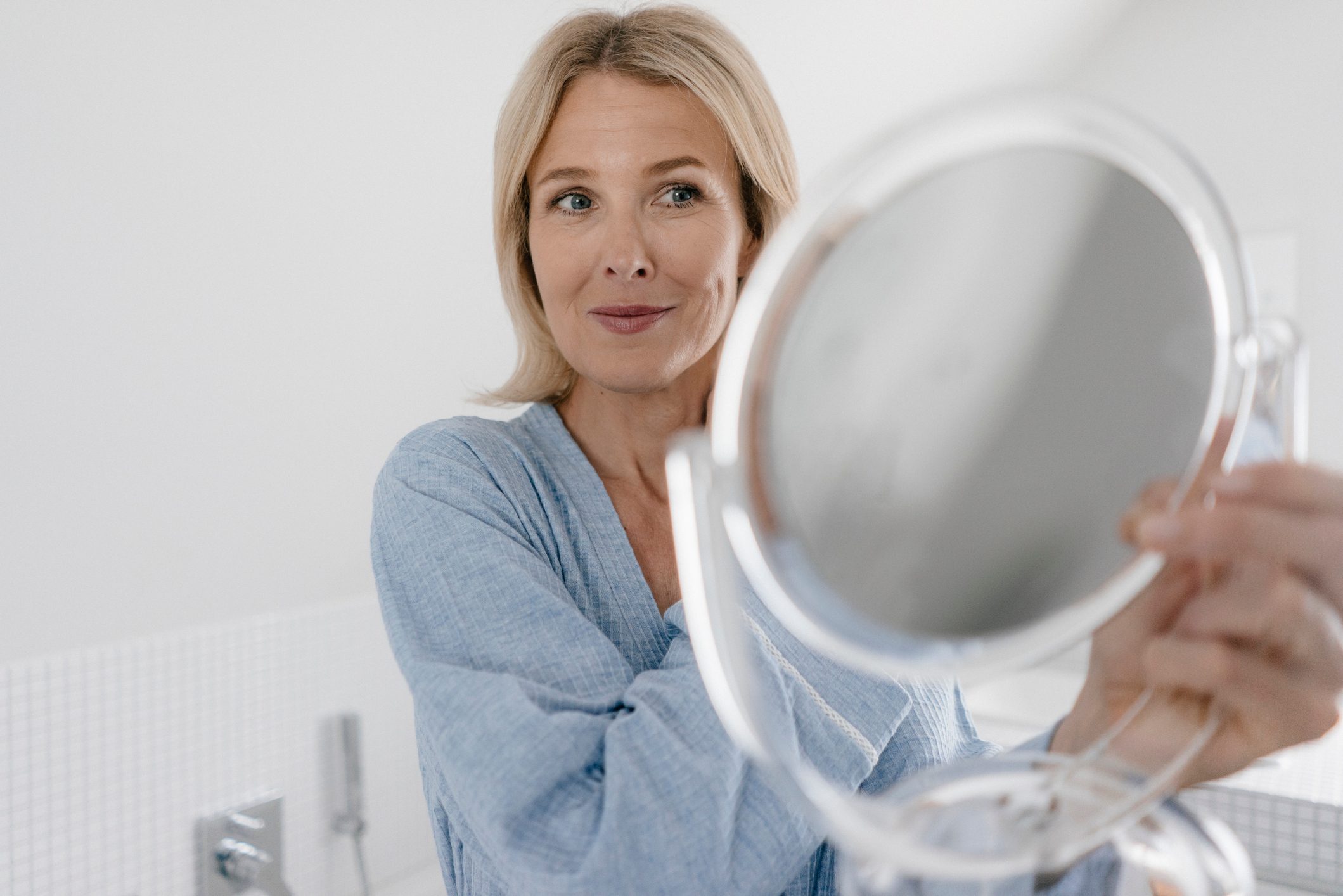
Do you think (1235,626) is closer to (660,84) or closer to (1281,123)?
(660,84)

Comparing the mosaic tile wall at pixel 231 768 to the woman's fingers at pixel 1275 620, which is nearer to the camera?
the woman's fingers at pixel 1275 620

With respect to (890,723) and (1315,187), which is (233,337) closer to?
(890,723)

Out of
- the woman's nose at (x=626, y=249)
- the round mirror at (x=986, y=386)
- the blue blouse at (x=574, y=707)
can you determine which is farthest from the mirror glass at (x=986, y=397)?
the woman's nose at (x=626, y=249)

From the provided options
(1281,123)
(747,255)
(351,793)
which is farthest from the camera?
(1281,123)

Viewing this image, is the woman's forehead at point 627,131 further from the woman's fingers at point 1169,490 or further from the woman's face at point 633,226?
the woman's fingers at point 1169,490

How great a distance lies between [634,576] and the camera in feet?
2.07

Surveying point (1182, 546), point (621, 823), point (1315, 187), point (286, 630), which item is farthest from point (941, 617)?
point (1315, 187)

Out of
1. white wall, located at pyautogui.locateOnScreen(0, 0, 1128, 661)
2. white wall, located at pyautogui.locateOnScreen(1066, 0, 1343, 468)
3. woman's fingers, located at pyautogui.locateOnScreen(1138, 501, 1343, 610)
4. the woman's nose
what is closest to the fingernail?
woman's fingers, located at pyautogui.locateOnScreen(1138, 501, 1343, 610)

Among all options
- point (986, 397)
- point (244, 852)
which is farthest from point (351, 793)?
point (986, 397)

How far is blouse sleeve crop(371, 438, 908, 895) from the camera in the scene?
39 centimetres

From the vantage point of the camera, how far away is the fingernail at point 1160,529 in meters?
0.25

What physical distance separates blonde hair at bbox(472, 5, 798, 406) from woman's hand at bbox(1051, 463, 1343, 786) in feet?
1.47

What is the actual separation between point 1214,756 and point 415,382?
1.16m

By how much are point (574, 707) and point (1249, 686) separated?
270 millimetres
